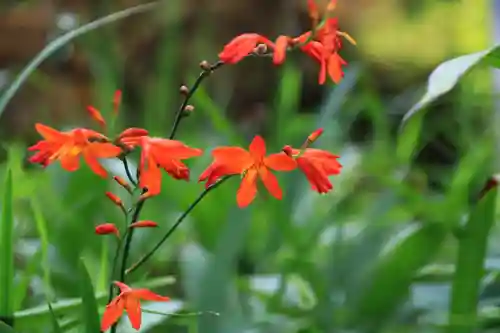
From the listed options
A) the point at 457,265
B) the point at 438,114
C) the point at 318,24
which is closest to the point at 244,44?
the point at 318,24

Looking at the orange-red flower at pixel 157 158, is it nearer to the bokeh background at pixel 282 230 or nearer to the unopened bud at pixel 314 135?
the unopened bud at pixel 314 135

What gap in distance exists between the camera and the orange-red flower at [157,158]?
28 cm

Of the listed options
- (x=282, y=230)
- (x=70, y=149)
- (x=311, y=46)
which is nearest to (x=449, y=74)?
(x=311, y=46)

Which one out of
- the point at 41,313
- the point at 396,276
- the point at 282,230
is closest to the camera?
the point at 41,313

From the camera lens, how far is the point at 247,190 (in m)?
0.29

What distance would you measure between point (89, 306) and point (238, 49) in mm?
132

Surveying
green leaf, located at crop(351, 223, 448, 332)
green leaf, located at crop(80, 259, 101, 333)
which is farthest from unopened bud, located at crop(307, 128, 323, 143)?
green leaf, located at crop(351, 223, 448, 332)

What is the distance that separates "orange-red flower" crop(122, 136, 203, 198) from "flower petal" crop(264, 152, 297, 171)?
0.03m

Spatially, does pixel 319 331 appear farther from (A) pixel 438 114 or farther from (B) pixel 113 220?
(A) pixel 438 114

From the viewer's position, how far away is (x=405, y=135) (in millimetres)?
930

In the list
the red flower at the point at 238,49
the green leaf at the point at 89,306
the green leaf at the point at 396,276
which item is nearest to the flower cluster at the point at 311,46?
the red flower at the point at 238,49

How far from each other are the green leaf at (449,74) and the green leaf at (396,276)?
184 millimetres

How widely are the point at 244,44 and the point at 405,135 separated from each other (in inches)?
25.4

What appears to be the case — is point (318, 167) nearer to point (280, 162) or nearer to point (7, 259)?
point (280, 162)
